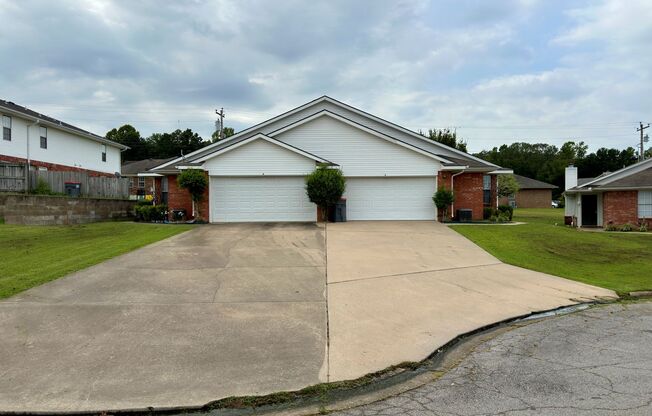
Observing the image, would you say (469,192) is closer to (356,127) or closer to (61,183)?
(356,127)

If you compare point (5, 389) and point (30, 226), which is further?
point (30, 226)

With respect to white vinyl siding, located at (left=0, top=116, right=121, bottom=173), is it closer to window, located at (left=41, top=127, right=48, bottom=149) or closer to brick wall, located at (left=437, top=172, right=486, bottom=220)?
window, located at (left=41, top=127, right=48, bottom=149)

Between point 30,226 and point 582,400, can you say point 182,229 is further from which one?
point 582,400

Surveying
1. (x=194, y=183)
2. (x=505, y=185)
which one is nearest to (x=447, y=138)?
(x=505, y=185)

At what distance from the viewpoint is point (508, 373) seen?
5383 millimetres

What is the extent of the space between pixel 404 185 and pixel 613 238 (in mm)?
9038

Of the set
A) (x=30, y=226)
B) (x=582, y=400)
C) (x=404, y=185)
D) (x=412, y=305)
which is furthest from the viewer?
(x=404, y=185)

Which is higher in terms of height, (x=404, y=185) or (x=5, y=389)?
(x=404, y=185)

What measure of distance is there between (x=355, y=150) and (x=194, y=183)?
7.76m

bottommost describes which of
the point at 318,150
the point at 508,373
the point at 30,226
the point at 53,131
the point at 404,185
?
the point at 508,373

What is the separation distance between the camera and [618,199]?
25.0 meters

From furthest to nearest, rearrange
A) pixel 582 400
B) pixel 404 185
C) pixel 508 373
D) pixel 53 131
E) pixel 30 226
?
pixel 53 131 < pixel 404 185 < pixel 30 226 < pixel 508 373 < pixel 582 400

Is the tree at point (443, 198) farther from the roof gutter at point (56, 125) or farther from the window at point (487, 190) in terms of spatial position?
the roof gutter at point (56, 125)

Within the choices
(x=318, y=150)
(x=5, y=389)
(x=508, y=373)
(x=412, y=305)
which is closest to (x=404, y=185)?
(x=318, y=150)
